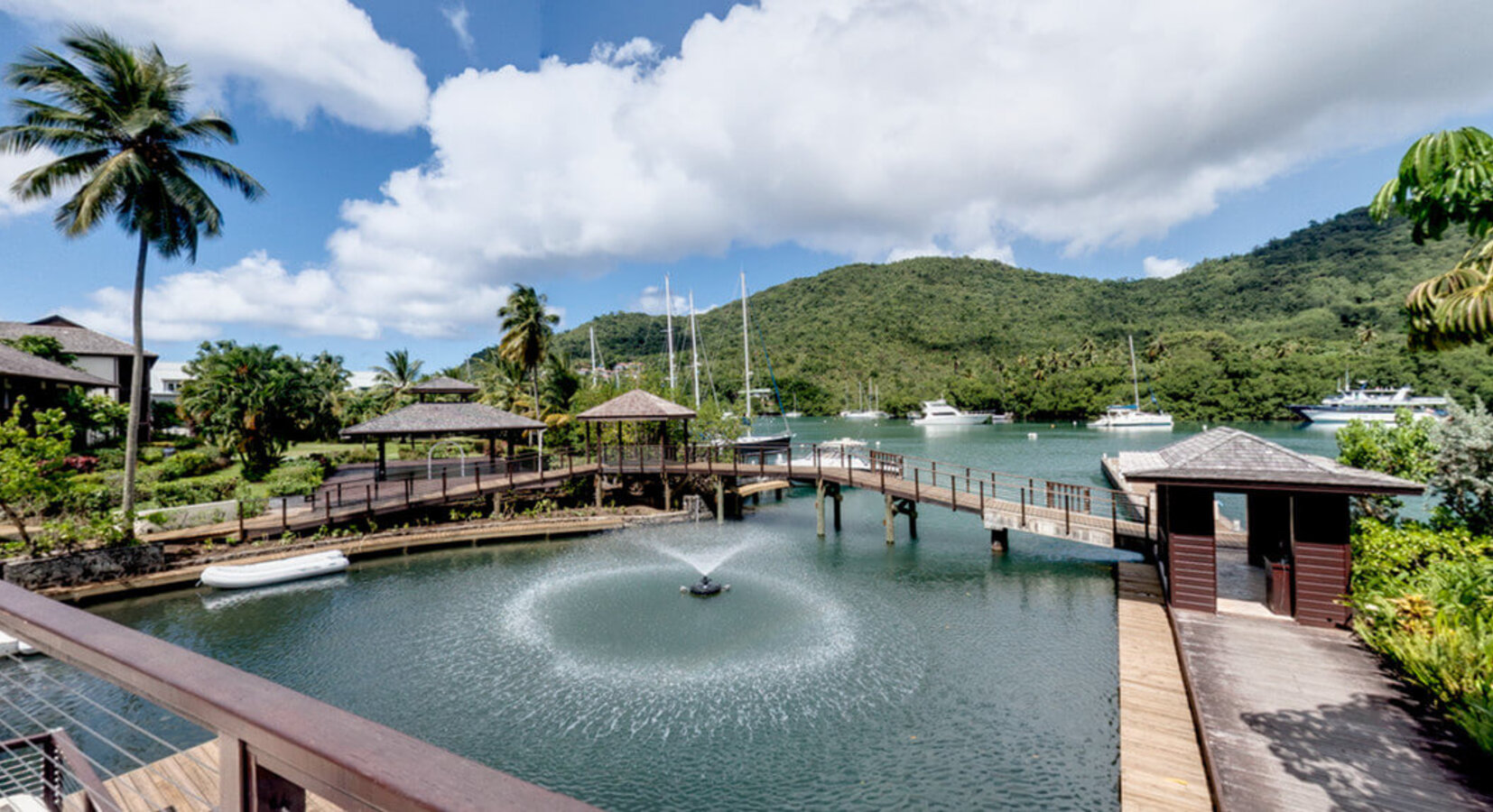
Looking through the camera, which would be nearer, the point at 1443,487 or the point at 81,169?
the point at 1443,487

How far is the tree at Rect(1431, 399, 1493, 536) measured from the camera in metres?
11.6

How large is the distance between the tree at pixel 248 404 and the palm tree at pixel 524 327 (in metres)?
10.2

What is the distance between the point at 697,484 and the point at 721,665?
14.6 meters

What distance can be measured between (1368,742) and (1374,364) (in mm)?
81685

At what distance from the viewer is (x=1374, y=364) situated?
63.7 m

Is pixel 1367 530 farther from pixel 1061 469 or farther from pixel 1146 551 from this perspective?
pixel 1061 469

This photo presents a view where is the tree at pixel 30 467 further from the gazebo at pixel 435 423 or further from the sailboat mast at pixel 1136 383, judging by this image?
the sailboat mast at pixel 1136 383

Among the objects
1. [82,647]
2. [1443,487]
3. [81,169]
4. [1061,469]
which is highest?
[81,169]

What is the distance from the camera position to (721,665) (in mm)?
10945

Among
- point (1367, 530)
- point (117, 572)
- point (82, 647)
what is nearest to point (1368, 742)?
point (1367, 530)

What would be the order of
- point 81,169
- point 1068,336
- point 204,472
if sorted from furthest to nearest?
point 1068,336
point 204,472
point 81,169

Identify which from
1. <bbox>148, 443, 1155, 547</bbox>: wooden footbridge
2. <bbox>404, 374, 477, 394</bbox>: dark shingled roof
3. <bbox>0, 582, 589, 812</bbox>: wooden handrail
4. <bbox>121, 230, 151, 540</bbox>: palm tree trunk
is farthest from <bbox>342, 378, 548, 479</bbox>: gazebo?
<bbox>0, 582, 589, 812</bbox>: wooden handrail

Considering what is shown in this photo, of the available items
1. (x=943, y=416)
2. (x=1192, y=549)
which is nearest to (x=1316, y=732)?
(x=1192, y=549)

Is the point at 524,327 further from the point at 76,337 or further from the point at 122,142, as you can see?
the point at 76,337
